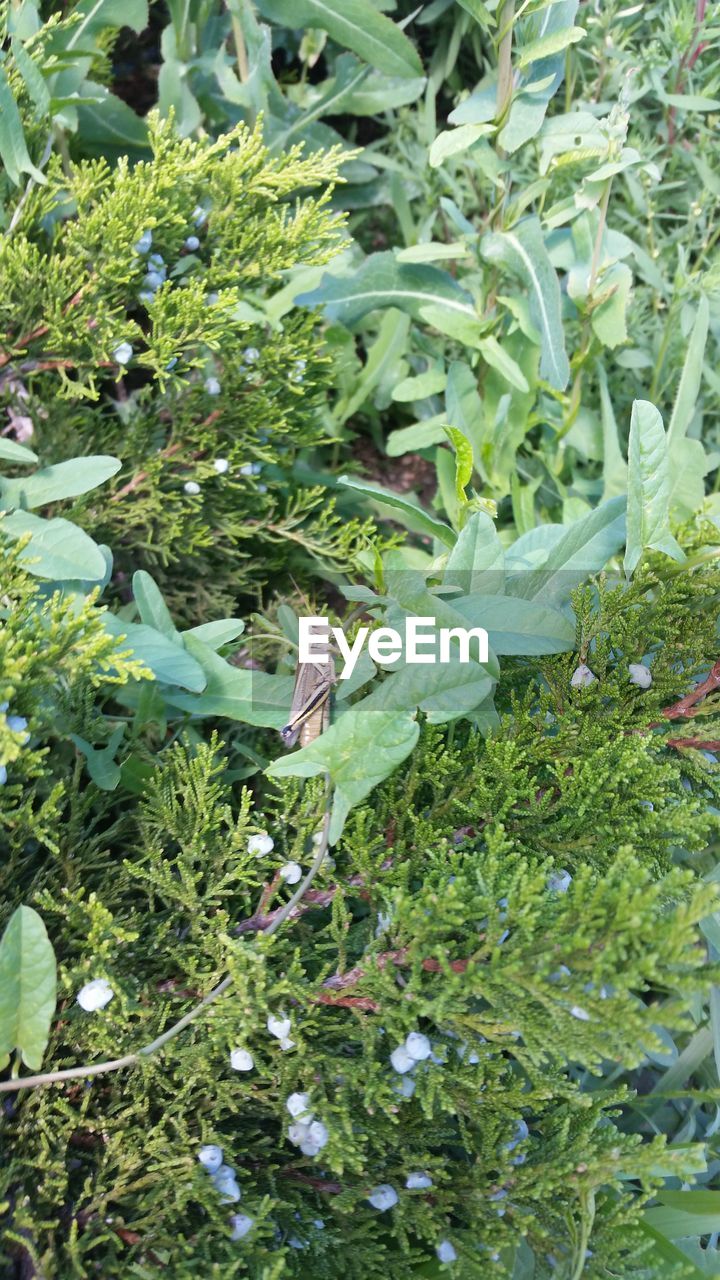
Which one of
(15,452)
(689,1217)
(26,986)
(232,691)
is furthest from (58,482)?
(689,1217)

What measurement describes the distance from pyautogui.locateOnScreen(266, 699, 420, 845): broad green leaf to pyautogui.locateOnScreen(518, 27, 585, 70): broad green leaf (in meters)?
0.96

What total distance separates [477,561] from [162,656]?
36 cm

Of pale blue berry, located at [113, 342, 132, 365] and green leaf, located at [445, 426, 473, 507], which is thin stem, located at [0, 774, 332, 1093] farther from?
pale blue berry, located at [113, 342, 132, 365]

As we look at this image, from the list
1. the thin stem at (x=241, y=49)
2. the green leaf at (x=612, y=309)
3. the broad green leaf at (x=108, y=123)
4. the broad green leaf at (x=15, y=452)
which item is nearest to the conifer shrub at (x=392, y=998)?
the broad green leaf at (x=15, y=452)

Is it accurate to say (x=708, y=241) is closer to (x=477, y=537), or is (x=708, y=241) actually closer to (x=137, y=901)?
(x=477, y=537)

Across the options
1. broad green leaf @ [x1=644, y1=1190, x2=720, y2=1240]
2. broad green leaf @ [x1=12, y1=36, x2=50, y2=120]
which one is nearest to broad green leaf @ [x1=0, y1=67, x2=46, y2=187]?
broad green leaf @ [x1=12, y1=36, x2=50, y2=120]

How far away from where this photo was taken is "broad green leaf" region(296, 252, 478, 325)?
1.58m

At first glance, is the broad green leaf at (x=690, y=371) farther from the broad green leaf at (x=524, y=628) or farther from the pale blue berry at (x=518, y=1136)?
the pale blue berry at (x=518, y=1136)

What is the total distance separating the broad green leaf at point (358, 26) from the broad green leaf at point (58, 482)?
922mm

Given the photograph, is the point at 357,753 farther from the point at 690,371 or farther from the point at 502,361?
the point at 690,371

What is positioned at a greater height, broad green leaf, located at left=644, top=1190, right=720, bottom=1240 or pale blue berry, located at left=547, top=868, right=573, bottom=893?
pale blue berry, located at left=547, top=868, right=573, bottom=893

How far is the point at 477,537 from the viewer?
1.00 meters

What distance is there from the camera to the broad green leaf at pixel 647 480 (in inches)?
38.4

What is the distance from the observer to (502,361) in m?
1.43
